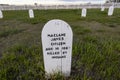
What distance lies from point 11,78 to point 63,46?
107 cm

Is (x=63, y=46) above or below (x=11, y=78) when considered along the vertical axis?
above

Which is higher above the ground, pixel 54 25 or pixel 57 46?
pixel 54 25

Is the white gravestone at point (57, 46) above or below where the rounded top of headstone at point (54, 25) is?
below

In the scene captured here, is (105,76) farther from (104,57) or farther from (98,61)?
(104,57)

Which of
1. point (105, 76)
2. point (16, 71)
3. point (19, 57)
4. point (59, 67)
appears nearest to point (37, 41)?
point (19, 57)

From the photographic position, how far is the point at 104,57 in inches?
114

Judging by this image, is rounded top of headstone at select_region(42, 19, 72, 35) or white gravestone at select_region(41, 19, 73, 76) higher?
rounded top of headstone at select_region(42, 19, 72, 35)

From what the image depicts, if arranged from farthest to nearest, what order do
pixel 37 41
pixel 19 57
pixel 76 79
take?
1. pixel 37 41
2. pixel 19 57
3. pixel 76 79

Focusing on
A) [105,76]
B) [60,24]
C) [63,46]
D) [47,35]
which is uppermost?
[60,24]

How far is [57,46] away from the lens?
2152 mm

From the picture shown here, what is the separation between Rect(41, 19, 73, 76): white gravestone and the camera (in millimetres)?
2043

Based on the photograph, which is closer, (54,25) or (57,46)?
(54,25)

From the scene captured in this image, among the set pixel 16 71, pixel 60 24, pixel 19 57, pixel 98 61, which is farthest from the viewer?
pixel 19 57

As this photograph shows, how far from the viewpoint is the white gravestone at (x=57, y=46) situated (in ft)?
6.70
